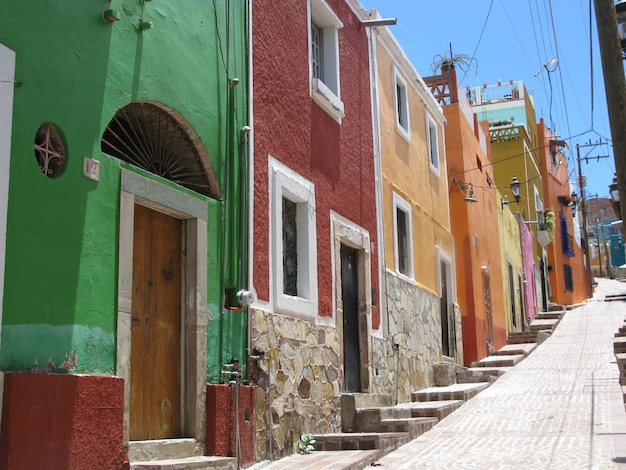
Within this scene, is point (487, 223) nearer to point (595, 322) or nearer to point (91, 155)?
point (595, 322)

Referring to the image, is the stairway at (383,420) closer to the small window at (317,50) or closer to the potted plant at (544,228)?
the small window at (317,50)

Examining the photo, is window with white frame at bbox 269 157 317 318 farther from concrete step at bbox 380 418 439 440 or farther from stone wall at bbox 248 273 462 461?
concrete step at bbox 380 418 439 440

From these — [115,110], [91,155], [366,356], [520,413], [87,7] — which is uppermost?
[87,7]

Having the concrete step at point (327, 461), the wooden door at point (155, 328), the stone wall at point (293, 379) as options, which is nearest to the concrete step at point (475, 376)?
the stone wall at point (293, 379)

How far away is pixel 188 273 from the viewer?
300 inches

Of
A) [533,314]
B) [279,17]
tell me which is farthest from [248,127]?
[533,314]

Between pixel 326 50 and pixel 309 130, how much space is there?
1.94m

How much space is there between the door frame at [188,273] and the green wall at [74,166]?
0.15m

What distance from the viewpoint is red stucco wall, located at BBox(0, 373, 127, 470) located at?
16.7 feet

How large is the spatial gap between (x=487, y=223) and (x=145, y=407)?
56.5 ft

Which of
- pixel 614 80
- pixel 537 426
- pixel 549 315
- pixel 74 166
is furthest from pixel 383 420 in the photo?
pixel 549 315

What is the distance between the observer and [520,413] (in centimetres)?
1192

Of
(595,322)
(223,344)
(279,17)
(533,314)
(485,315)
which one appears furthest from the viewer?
(533,314)

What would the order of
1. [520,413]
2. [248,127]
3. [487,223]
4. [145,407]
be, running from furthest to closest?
[487,223]
[520,413]
[248,127]
[145,407]
